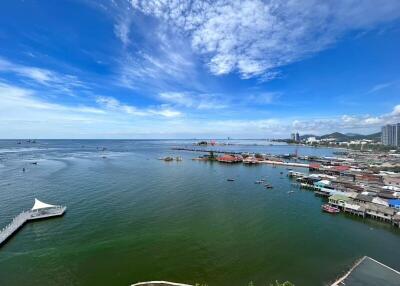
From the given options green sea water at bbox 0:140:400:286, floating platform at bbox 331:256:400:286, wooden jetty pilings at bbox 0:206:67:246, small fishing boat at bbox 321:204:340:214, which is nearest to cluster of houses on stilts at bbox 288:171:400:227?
small fishing boat at bbox 321:204:340:214

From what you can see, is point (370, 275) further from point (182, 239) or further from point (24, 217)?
point (24, 217)

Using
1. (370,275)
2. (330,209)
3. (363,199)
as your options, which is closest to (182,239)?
(370,275)

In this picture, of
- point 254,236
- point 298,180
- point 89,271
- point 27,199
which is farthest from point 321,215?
point 27,199

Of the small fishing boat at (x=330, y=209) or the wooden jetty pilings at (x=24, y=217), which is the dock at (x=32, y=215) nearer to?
the wooden jetty pilings at (x=24, y=217)

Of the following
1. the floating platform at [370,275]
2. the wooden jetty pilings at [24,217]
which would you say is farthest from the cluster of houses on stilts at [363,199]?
the wooden jetty pilings at [24,217]

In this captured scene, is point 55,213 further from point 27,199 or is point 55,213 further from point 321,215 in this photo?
point 321,215

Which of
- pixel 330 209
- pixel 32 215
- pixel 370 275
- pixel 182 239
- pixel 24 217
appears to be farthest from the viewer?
pixel 330 209
